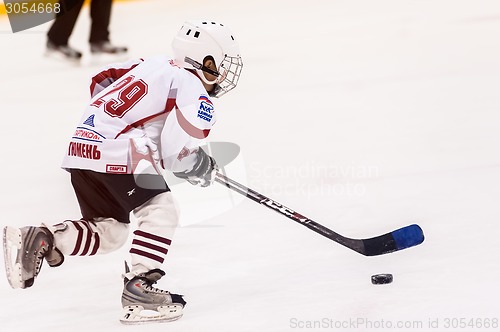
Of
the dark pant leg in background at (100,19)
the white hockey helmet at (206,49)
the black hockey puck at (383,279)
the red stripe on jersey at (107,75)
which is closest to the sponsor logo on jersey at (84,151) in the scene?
the red stripe on jersey at (107,75)

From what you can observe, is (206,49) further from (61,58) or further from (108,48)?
(61,58)

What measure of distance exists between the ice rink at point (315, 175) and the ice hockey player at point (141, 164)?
0.45 ft

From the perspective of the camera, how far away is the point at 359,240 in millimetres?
2607

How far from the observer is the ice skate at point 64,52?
5.52 metres

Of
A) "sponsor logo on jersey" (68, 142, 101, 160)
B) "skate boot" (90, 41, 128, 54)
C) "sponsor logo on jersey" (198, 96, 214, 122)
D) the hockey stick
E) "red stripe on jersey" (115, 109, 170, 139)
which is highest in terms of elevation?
"sponsor logo on jersey" (198, 96, 214, 122)

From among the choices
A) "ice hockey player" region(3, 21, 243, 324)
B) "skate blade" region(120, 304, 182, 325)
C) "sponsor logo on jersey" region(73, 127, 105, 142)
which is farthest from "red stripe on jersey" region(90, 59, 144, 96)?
"skate blade" region(120, 304, 182, 325)

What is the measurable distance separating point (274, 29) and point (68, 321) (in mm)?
4063

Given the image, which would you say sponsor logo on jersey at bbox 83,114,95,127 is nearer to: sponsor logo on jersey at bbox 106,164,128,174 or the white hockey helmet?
sponsor logo on jersey at bbox 106,164,128,174

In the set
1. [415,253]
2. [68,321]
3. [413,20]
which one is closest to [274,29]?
[413,20]

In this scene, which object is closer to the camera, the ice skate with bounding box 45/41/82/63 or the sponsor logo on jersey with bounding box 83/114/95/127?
the sponsor logo on jersey with bounding box 83/114/95/127

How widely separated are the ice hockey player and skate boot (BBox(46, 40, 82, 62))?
122 inches

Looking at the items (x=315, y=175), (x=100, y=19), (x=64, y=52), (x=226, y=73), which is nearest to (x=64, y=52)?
(x=64, y=52)

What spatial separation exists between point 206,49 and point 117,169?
1.24 feet

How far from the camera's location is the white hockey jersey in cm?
233
